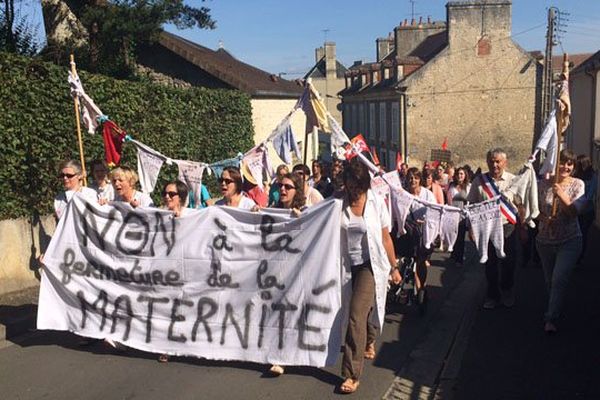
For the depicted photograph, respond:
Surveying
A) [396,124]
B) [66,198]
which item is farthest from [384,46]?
[66,198]

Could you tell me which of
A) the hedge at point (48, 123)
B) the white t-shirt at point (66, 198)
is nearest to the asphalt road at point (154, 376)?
the white t-shirt at point (66, 198)

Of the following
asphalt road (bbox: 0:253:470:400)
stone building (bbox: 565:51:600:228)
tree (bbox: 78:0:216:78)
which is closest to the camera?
asphalt road (bbox: 0:253:470:400)

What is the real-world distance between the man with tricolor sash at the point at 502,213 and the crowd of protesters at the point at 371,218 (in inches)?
0.5

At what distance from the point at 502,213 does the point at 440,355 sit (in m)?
1.84

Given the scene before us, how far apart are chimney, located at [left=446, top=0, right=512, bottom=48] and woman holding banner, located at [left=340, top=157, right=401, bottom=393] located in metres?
33.0

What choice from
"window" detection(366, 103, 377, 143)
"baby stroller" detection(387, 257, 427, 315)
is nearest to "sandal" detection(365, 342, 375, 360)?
"baby stroller" detection(387, 257, 427, 315)

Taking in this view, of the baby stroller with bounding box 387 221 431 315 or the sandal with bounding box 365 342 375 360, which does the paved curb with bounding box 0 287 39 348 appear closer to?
the sandal with bounding box 365 342 375 360

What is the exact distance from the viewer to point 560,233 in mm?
6676

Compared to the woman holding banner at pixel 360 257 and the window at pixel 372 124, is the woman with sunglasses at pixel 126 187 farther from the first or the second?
the window at pixel 372 124

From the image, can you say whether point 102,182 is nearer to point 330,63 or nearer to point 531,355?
point 531,355

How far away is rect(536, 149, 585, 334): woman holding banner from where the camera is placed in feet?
21.7

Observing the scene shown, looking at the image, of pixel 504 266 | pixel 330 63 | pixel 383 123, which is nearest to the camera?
pixel 504 266

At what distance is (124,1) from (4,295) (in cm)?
885

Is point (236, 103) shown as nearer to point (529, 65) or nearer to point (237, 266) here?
point (237, 266)
